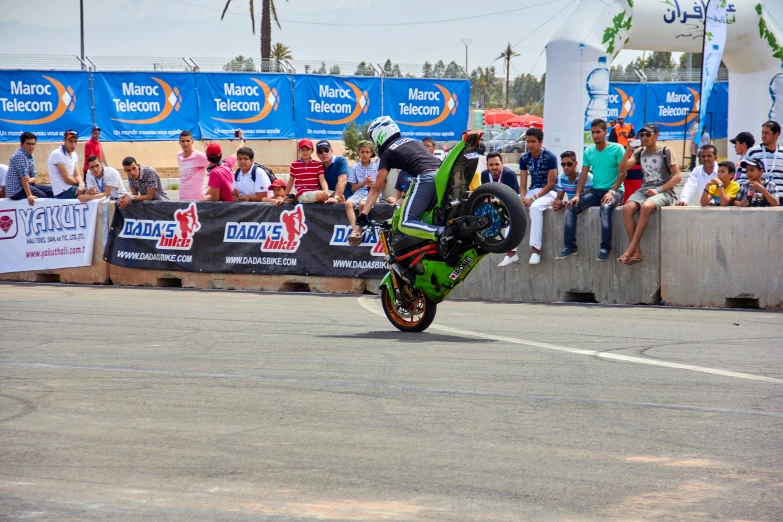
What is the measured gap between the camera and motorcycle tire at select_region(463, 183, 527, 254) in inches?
318

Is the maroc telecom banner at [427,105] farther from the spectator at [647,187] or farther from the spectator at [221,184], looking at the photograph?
the spectator at [647,187]

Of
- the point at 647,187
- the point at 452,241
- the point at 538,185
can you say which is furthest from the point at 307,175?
the point at 452,241

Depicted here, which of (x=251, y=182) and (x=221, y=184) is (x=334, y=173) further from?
(x=221, y=184)

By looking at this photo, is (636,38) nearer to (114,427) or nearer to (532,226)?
(532,226)

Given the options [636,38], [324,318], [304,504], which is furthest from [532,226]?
[636,38]

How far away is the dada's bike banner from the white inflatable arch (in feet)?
32.5

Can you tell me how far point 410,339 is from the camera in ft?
28.3

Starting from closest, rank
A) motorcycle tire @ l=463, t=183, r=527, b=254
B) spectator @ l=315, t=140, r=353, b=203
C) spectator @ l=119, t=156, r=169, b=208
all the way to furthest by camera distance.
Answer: motorcycle tire @ l=463, t=183, r=527, b=254 < spectator @ l=315, t=140, r=353, b=203 < spectator @ l=119, t=156, r=169, b=208

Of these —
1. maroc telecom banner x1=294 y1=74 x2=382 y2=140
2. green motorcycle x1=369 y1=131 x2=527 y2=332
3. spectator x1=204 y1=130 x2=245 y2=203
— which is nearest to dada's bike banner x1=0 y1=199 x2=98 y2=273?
spectator x1=204 y1=130 x2=245 y2=203

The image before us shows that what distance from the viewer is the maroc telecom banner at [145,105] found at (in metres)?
30.0

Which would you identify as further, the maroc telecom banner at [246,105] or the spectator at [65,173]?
the maroc telecom banner at [246,105]

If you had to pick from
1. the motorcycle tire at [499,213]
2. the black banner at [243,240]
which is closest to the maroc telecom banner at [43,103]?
the black banner at [243,240]

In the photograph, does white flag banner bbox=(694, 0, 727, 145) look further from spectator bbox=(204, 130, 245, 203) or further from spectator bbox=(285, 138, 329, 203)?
spectator bbox=(204, 130, 245, 203)

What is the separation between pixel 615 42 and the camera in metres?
20.0
